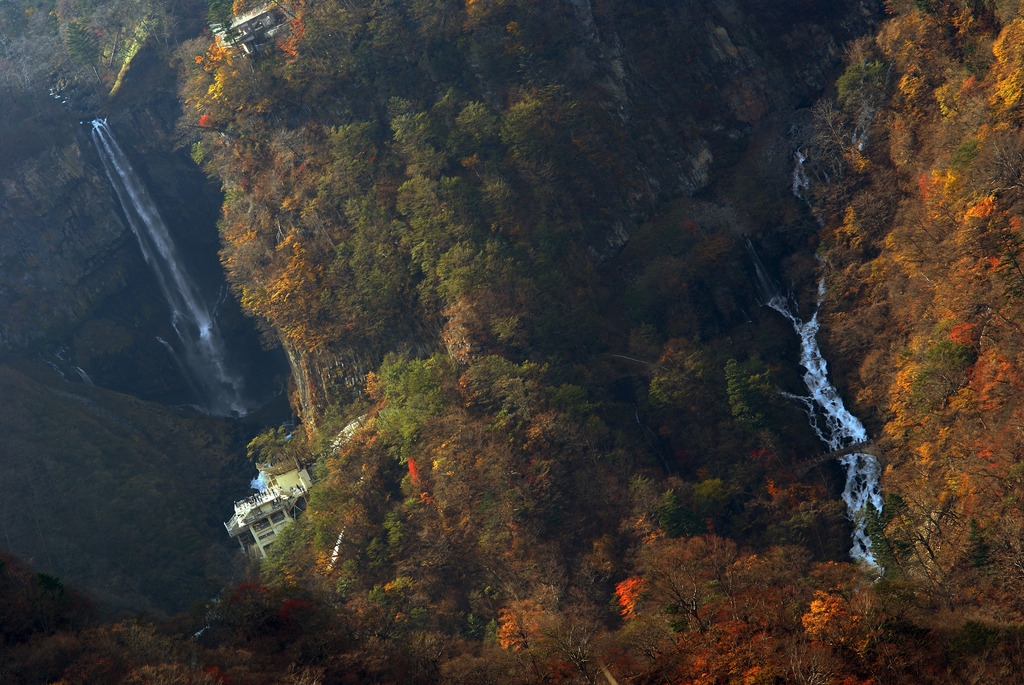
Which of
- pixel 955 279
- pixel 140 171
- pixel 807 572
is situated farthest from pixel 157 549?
pixel 955 279

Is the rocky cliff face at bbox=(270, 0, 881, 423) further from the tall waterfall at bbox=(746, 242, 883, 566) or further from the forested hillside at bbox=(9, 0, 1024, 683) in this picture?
the tall waterfall at bbox=(746, 242, 883, 566)

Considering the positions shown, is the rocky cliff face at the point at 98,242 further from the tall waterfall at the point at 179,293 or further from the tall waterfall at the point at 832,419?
the tall waterfall at the point at 832,419

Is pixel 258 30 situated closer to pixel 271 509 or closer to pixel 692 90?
pixel 692 90

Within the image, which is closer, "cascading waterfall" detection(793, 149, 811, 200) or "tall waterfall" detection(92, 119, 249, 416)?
"cascading waterfall" detection(793, 149, 811, 200)

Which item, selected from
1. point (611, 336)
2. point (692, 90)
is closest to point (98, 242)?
point (611, 336)

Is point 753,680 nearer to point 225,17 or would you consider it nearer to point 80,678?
point 80,678

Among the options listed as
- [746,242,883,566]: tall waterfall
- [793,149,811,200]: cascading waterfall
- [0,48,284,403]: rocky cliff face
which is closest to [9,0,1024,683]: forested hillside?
[793,149,811,200]: cascading waterfall
